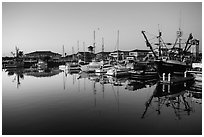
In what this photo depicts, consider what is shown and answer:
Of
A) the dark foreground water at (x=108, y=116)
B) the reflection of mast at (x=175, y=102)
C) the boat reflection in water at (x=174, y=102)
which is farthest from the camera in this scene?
the reflection of mast at (x=175, y=102)

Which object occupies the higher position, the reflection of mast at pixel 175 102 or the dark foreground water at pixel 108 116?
the reflection of mast at pixel 175 102

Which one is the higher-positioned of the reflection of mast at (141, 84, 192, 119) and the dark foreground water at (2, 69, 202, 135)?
the reflection of mast at (141, 84, 192, 119)

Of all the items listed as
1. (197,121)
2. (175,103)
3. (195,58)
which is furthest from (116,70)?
(195,58)

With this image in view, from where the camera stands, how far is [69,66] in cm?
3775

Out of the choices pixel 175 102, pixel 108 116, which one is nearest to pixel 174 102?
pixel 175 102

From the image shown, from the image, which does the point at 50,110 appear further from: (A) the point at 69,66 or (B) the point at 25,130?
(A) the point at 69,66

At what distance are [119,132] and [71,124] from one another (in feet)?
6.13

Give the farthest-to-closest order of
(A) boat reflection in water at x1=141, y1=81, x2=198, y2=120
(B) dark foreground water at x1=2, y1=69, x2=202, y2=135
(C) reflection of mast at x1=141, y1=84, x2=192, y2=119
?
(C) reflection of mast at x1=141, y1=84, x2=192, y2=119, (A) boat reflection in water at x1=141, y1=81, x2=198, y2=120, (B) dark foreground water at x1=2, y1=69, x2=202, y2=135

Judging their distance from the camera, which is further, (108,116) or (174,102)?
(174,102)

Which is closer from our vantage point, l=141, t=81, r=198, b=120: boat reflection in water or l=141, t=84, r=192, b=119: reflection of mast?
l=141, t=81, r=198, b=120: boat reflection in water

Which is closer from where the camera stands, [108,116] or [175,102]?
[108,116]

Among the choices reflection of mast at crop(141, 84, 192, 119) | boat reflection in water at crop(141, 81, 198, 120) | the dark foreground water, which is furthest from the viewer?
reflection of mast at crop(141, 84, 192, 119)

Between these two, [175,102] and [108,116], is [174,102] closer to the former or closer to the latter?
[175,102]

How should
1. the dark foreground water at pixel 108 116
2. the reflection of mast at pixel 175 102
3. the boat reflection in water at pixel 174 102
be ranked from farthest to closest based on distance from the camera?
the reflection of mast at pixel 175 102 → the boat reflection in water at pixel 174 102 → the dark foreground water at pixel 108 116
